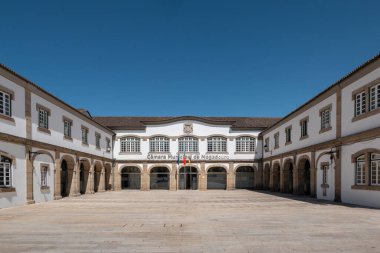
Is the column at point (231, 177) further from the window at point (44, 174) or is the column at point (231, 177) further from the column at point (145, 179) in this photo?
the window at point (44, 174)

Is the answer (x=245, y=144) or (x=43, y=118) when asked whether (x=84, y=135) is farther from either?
(x=245, y=144)

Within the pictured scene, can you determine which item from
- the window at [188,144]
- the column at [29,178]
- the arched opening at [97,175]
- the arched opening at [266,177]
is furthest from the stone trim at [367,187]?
the arched opening at [97,175]

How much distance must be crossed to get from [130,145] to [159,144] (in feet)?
11.1

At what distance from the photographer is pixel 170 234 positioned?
25.3ft

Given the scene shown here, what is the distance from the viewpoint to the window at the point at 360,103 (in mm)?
13742

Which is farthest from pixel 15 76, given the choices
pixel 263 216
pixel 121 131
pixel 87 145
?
pixel 121 131

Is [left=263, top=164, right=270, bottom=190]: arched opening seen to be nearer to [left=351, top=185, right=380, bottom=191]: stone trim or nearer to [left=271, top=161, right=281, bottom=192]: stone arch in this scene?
[left=271, top=161, right=281, bottom=192]: stone arch

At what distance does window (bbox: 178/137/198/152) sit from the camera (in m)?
31.4

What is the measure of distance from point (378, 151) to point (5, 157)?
17.7 metres

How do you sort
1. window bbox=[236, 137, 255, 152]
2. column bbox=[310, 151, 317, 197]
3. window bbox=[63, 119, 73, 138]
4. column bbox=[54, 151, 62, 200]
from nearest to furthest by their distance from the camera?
column bbox=[54, 151, 62, 200] → column bbox=[310, 151, 317, 197] → window bbox=[63, 119, 73, 138] → window bbox=[236, 137, 255, 152]

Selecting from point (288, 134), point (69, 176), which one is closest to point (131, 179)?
point (69, 176)

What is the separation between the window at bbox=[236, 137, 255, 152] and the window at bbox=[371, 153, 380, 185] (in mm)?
18595

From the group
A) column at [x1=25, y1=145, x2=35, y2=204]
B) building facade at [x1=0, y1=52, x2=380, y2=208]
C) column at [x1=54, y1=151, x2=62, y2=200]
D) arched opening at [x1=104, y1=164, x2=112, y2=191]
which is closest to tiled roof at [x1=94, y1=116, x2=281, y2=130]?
building facade at [x1=0, y1=52, x2=380, y2=208]

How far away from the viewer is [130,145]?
3172 cm
